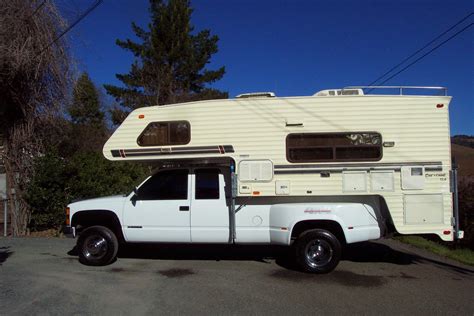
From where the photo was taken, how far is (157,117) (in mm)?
8062

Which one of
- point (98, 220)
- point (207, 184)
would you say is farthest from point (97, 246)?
point (207, 184)

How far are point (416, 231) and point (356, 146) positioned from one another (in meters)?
1.68

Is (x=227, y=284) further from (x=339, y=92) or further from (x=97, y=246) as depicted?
(x=339, y=92)

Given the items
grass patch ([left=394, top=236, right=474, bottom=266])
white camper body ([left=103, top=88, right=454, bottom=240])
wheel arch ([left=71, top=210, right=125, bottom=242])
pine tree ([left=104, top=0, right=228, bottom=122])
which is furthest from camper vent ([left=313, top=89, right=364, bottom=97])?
pine tree ([left=104, top=0, right=228, bottom=122])

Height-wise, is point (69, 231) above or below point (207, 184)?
below

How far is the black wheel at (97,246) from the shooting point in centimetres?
822

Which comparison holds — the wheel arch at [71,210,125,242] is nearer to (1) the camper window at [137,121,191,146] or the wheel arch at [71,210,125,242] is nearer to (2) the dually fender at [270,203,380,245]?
(1) the camper window at [137,121,191,146]

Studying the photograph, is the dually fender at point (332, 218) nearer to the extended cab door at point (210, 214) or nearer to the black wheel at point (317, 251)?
the black wheel at point (317, 251)

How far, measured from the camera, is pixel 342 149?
7.70m

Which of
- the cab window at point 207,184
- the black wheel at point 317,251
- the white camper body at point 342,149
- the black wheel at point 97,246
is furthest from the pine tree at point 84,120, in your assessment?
the black wheel at point 317,251

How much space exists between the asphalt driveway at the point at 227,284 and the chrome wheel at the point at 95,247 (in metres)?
0.27

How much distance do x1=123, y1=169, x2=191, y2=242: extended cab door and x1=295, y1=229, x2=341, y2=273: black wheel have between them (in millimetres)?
1976

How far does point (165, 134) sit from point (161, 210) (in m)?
1.35

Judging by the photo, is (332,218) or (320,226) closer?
(332,218)
